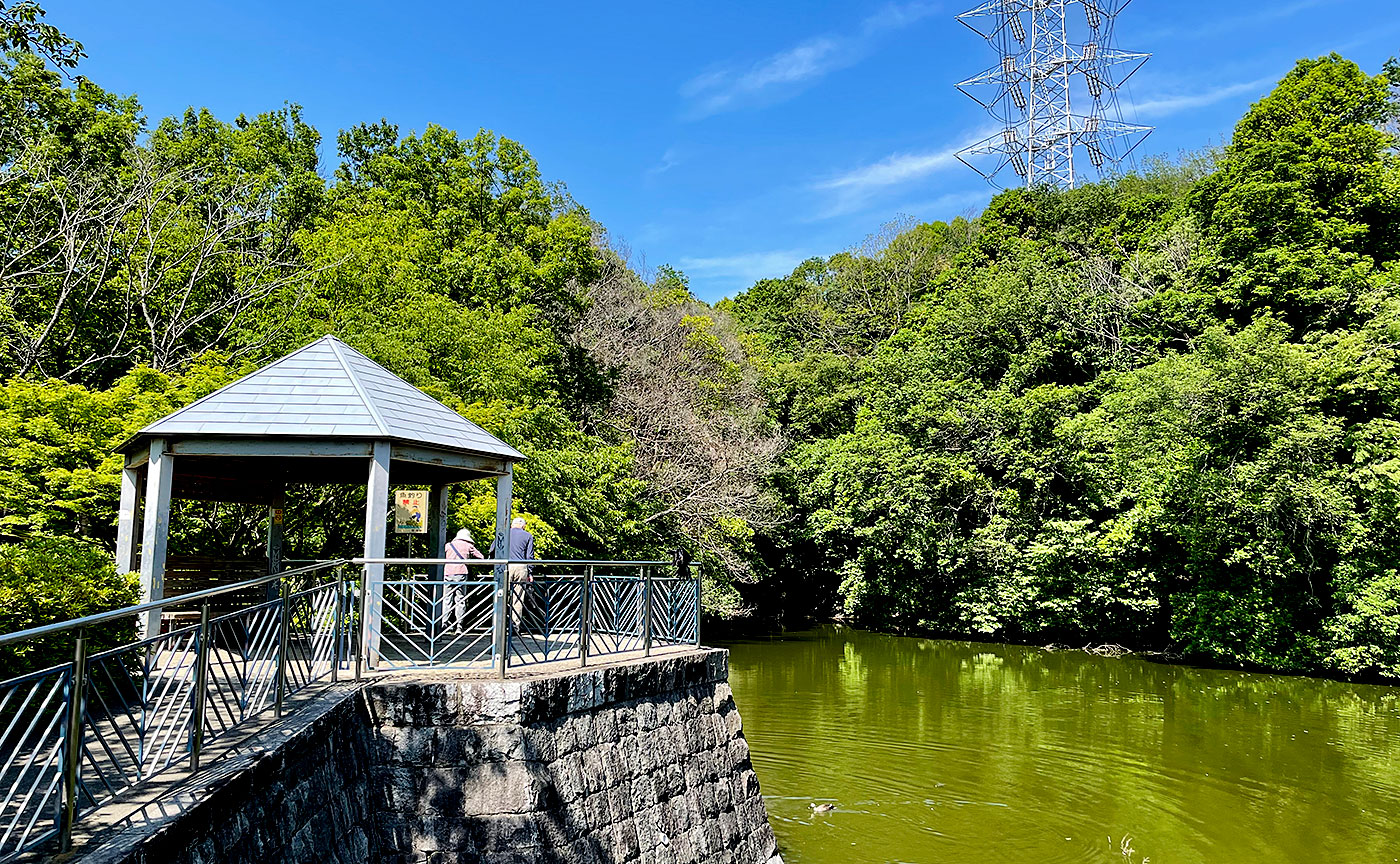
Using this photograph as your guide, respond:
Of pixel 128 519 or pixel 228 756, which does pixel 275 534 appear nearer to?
pixel 128 519

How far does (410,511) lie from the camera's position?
1066cm

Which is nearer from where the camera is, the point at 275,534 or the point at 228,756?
the point at 228,756

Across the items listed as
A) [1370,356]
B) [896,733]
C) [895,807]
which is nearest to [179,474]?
[895,807]

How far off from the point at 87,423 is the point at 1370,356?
24.3m

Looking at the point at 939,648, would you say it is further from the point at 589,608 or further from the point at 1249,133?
the point at 589,608

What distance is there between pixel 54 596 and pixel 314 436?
6.93 feet

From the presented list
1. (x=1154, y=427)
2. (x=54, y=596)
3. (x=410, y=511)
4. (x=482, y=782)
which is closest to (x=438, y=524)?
(x=410, y=511)

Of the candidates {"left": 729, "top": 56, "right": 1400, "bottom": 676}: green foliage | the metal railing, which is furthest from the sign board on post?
{"left": 729, "top": 56, "right": 1400, "bottom": 676}: green foliage

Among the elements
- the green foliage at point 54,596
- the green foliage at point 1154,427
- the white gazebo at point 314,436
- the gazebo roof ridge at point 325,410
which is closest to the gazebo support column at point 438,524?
the white gazebo at point 314,436

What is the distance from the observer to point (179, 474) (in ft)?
35.6

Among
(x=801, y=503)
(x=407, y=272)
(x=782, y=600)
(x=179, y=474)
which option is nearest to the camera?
(x=179, y=474)

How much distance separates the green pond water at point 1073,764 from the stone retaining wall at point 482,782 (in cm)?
277

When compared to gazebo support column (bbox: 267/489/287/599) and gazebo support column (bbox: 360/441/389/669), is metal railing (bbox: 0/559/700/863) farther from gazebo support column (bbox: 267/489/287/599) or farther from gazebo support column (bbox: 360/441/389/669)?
gazebo support column (bbox: 267/489/287/599)

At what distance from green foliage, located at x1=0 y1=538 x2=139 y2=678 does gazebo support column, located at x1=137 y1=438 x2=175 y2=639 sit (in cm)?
37
